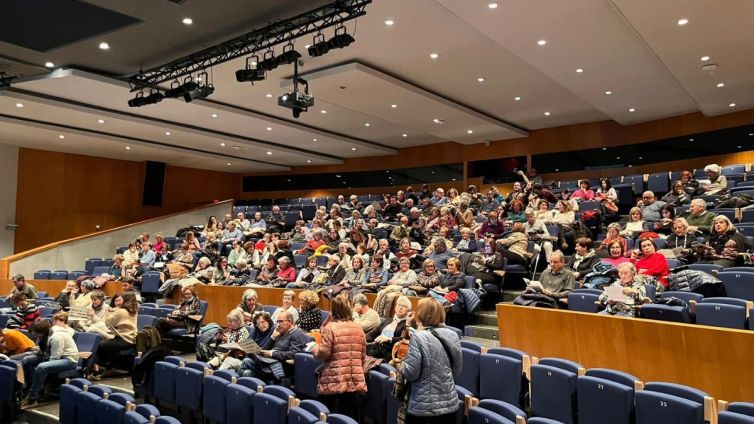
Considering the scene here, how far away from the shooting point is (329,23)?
6.66 meters

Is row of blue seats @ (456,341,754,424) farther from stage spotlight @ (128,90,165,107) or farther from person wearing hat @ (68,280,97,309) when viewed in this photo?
stage spotlight @ (128,90,165,107)

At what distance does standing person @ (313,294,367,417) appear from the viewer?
3.60m

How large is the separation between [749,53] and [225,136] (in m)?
10.0

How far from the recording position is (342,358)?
11.9 feet

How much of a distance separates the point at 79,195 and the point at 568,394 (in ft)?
48.6

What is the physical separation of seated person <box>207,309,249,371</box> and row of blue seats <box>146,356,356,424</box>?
0.28 meters

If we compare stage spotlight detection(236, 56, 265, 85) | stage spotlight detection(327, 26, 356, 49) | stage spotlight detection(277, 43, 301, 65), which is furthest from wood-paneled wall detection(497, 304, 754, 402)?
stage spotlight detection(236, 56, 265, 85)

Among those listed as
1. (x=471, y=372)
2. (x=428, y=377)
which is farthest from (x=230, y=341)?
(x=428, y=377)

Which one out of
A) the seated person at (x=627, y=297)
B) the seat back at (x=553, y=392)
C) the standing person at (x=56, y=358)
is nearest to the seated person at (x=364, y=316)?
the seat back at (x=553, y=392)

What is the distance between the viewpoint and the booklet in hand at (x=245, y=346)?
4.70m

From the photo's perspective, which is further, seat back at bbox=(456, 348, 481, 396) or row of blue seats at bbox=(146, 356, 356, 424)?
seat back at bbox=(456, 348, 481, 396)

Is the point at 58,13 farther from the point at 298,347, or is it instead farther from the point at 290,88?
the point at 298,347

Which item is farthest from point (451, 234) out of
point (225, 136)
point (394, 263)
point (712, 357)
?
point (225, 136)

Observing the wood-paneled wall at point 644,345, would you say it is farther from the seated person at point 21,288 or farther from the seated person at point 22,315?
the seated person at point 21,288
